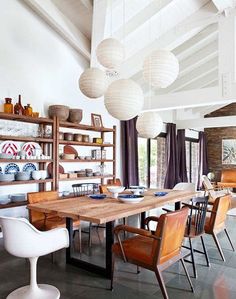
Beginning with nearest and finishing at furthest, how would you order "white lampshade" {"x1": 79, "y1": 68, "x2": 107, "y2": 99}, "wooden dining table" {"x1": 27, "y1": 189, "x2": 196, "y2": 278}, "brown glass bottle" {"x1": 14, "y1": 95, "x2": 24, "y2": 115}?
"wooden dining table" {"x1": 27, "y1": 189, "x2": 196, "y2": 278}, "white lampshade" {"x1": 79, "y1": 68, "x2": 107, "y2": 99}, "brown glass bottle" {"x1": 14, "y1": 95, "x2": 24, "y2": 115}

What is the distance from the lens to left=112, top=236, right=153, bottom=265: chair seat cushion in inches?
92.4

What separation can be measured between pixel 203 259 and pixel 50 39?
430 cm

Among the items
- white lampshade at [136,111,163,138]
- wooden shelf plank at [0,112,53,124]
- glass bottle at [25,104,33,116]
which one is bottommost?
white lampshade at [136,111,163,138]

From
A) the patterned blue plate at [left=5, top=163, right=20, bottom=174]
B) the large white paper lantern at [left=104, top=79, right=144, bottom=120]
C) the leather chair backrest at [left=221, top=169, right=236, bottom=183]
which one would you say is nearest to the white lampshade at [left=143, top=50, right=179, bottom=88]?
the large white paper lantern at [left=104, top=79, right=144, bottom=120]

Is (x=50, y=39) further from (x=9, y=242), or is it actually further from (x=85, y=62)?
(x=9, y=242)

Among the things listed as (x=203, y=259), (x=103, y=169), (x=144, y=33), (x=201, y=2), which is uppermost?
(x=201, y=2)

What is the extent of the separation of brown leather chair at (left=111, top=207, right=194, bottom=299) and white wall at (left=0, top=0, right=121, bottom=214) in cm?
256

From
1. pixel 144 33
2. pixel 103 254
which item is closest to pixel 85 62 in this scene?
pixel 144 33

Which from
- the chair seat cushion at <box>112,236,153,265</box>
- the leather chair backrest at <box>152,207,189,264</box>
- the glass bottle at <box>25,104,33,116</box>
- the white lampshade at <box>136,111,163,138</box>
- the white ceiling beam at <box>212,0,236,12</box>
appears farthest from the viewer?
the white ceiling beam at <box>212,0,236,12</box>

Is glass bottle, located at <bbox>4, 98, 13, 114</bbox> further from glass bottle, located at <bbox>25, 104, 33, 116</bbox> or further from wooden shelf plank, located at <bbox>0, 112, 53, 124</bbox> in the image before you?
glass bottle, located at <bbox>25, 104, 33, 116</bbox>

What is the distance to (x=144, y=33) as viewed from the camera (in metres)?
5.39

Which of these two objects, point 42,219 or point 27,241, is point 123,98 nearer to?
point 27,241

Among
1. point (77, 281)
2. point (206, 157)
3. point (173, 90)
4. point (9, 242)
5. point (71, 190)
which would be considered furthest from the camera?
point (206, 157)

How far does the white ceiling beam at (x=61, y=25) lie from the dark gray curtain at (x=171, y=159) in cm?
419
